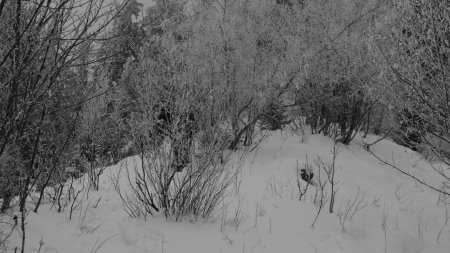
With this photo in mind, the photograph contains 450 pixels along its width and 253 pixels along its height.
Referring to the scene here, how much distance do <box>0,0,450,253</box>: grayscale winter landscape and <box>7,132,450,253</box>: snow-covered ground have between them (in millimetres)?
28

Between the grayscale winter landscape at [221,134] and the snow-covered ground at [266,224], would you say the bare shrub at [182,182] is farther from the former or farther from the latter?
the snow-covered ground at [266,224]

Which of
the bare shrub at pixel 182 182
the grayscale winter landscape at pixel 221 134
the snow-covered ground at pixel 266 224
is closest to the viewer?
the grayscale winter landscape at pixel 221 134

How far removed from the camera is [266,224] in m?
5.29

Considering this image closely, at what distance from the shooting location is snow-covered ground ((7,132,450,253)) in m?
4.40

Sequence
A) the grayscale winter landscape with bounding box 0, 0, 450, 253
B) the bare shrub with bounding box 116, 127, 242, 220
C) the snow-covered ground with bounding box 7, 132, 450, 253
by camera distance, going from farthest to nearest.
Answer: the bare shrub with bounding box 116, 127, 242, 220
the snow-covered ground with bounding box 7, 132, 450, 253
the grayscale winter landscape with bounding box 0, 0, 450, 253

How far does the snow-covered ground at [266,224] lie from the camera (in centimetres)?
440

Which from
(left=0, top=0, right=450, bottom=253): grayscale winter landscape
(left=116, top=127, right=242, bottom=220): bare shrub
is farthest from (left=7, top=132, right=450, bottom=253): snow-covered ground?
(left=116, top=127, right=242, bottom=220): bare shrub

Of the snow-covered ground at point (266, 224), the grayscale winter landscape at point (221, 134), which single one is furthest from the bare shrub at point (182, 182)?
the snow-covered ground at point (266, 224)

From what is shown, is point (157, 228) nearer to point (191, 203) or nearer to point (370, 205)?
point (191, 203)

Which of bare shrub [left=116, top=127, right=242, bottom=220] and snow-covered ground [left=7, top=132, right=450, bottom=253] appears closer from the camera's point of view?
snow-covered ground [left=7, top=132, right=450, bottom=253]

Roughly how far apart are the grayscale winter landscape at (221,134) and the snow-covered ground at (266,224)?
0.03 m

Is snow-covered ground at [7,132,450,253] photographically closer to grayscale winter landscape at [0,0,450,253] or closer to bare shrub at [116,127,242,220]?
grayscale winter landscape at [0,0,450,253]

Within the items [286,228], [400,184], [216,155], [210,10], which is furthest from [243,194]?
[210,10]

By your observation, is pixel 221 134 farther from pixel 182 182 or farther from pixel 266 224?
pixel 266 224
